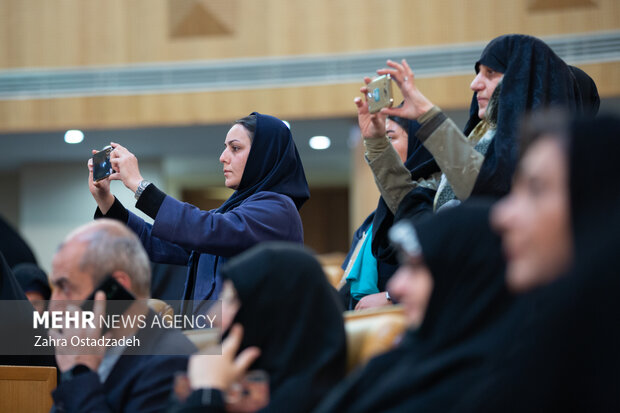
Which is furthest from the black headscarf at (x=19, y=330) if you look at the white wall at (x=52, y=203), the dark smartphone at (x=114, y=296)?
the white wall at (x=52, y=203)

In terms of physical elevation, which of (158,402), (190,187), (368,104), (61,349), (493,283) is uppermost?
(368,104)

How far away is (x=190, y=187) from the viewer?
15.1 meters

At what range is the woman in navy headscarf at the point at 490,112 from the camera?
243cm

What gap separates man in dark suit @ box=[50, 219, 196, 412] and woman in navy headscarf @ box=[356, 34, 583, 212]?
99 cm

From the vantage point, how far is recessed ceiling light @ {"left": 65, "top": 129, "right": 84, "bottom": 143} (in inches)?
376

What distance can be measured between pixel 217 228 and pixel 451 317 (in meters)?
→ 1.61

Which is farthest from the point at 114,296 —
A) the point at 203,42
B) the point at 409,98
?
the point at 203,42

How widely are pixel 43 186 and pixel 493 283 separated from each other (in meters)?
11.9

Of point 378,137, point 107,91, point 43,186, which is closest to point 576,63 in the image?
point 107,91

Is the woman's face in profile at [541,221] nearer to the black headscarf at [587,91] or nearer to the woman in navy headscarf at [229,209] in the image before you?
the woman in navy headscarf at [229,209]

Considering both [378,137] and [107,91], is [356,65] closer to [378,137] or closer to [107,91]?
[107,91]

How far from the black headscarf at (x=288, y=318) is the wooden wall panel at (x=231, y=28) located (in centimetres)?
717

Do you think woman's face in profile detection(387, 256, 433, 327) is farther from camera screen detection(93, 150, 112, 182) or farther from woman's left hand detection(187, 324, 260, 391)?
camera screen detection(93, 150, 112, 182)

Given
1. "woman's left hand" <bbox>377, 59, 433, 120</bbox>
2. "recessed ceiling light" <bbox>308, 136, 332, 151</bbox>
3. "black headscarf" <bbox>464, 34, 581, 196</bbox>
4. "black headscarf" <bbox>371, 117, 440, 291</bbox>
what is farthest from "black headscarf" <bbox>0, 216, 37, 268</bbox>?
"recessed ceiling light" <bbox>308, 136, 332, 151</bbox>
